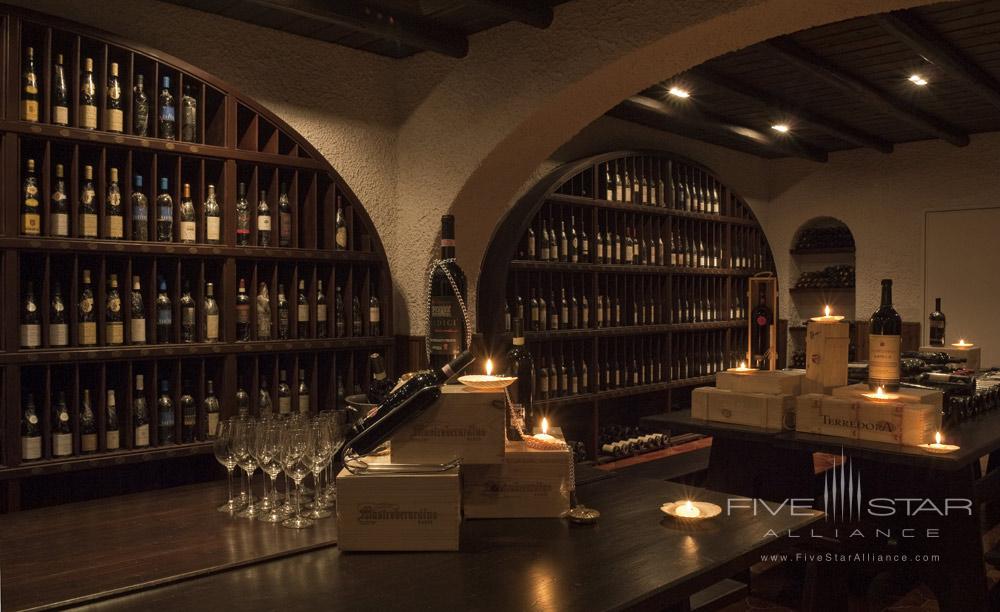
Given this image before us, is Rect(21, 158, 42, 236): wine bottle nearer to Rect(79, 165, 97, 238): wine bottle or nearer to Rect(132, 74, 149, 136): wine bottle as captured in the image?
Rect(79, 165, 97, 238): wine bottle

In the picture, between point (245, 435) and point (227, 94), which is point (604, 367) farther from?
point (245, 435)

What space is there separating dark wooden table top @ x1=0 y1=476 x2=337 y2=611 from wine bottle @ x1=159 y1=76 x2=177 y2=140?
1.80 m

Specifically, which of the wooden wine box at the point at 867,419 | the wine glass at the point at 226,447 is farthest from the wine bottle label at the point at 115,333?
the wooden wine box at the point at 867,419

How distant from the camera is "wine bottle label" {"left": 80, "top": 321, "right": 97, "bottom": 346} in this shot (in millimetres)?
2980

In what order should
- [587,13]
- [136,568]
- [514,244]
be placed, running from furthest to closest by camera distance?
1. [514,244]
2. [587,13]
3. [136,568]

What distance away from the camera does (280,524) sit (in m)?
1.68

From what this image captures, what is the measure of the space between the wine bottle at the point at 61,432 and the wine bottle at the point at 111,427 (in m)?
0.13

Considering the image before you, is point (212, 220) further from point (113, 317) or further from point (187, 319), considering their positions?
point (113, 317)

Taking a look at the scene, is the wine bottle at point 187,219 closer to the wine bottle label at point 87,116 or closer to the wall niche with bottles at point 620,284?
the wine bottle label at point 87,116

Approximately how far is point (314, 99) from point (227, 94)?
0.66 meters

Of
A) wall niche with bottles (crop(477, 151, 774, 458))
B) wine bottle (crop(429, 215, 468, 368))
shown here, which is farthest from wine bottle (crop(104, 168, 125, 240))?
wall niche with bottles (crop(477, 151, 774, 458))

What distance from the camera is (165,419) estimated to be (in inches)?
126

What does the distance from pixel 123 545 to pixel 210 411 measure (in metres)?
1.84

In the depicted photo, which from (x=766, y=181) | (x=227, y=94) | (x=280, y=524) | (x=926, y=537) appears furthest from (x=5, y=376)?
(x=766, y=181)
